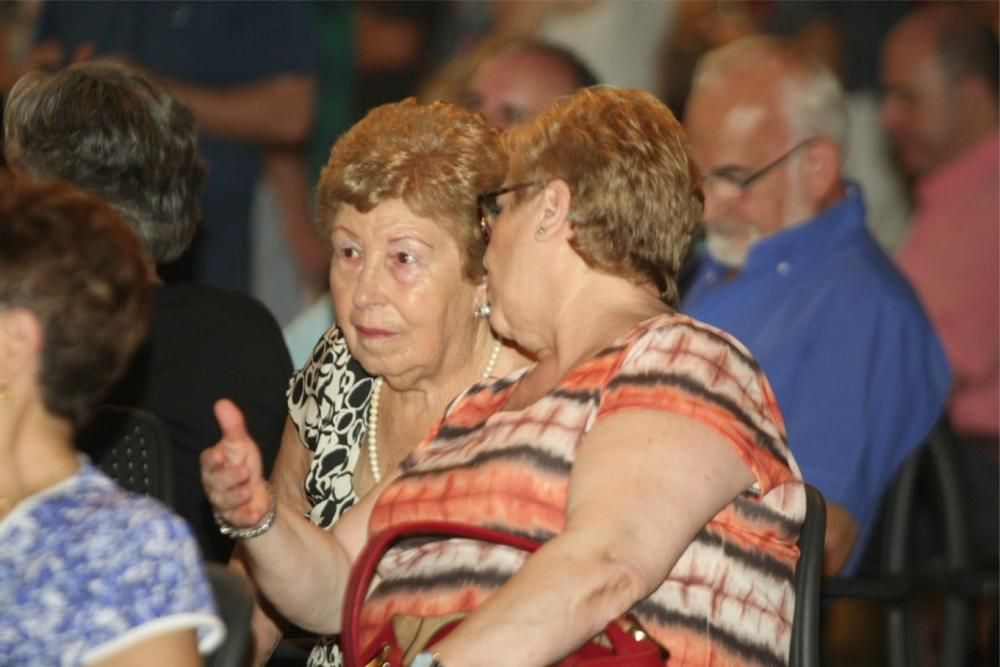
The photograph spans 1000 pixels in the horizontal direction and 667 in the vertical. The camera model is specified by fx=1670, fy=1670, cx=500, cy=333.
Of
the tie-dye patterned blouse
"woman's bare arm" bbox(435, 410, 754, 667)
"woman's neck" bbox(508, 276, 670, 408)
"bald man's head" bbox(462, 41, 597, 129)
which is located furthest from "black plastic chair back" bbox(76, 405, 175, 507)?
"bald man's head" bbox(462, 41, 597, 129)

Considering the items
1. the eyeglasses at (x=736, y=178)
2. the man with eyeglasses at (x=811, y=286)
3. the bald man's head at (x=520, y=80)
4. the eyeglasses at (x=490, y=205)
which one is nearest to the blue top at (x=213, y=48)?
the bald man's head at (x=520, y=80)

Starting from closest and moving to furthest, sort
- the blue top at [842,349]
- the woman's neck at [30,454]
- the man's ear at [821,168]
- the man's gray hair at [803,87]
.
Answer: the woman's neck at [30,454] < the blue top at [842,349] < the man's ear at [821,168] < the man's gray hair at [803,87]

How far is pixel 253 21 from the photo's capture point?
495 cm

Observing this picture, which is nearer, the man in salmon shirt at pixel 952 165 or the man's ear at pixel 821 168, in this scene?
A: the man's ear at pixel 821 168

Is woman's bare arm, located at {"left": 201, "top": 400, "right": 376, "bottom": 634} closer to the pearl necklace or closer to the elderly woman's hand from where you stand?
the elderly woman's hand

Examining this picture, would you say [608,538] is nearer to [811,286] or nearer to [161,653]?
[161,653]

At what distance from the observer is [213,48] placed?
4934mm

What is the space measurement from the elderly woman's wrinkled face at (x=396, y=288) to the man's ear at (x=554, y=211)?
1.74 feet

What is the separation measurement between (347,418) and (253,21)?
218 centimetres

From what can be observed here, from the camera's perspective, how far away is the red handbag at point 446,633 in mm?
2061

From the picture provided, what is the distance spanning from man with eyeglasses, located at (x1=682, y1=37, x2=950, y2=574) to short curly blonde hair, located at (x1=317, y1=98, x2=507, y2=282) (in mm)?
1156

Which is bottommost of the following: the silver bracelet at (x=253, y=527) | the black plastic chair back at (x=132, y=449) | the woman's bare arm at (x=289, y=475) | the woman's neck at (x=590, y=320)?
the woman's bare arm at (x=289, y=475)

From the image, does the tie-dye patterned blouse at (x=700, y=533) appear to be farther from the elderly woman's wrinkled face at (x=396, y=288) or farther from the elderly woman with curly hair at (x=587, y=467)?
the elderly woman's wrinkled face at (x=396, y=288)

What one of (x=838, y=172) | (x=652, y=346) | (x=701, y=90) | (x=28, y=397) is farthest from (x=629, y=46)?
(x=28, y=397)
